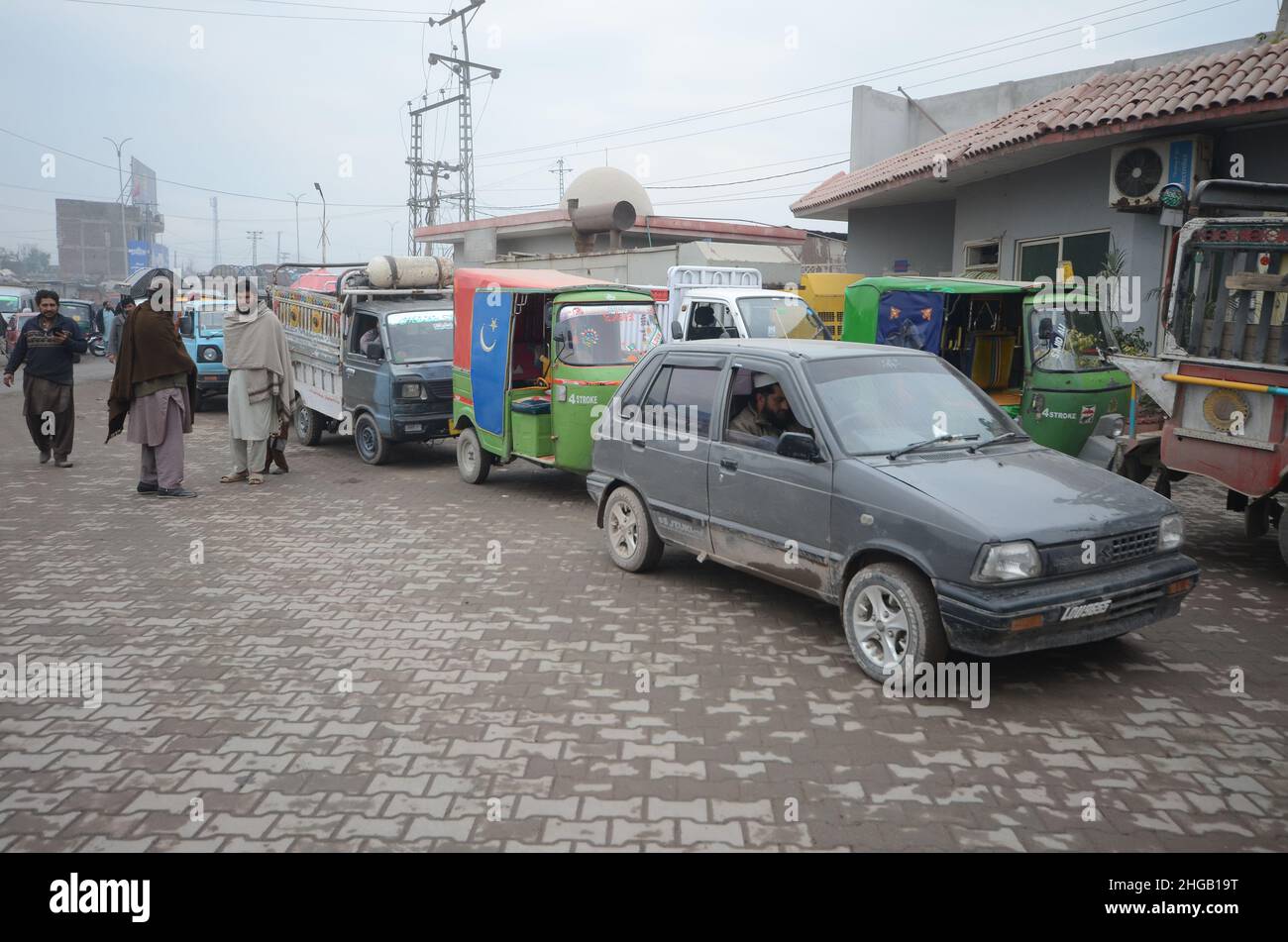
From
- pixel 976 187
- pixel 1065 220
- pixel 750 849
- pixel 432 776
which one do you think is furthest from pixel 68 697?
pixel 976 187

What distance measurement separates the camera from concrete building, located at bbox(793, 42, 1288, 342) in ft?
35.5

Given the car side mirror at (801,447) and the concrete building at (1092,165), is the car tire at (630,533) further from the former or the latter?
A: the concrete building at (1092,165)

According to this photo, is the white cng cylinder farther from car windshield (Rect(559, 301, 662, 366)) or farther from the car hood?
the car hood

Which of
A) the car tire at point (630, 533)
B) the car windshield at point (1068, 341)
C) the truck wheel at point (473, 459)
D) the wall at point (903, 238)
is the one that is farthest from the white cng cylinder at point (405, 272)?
the wall at point (903, 238)

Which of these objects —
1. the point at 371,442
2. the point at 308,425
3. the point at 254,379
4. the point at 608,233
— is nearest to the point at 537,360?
the point at 371,442

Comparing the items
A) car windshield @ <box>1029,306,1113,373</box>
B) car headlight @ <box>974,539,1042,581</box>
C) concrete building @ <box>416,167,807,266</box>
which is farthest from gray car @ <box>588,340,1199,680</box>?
A: concrete building @ <box>416,167,807,266</box>

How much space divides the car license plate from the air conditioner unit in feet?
27.4

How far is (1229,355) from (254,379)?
936 centimetres

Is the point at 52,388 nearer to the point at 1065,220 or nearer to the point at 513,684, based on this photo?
the point at 513,684

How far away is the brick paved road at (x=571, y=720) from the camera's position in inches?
144

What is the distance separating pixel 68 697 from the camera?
488cm

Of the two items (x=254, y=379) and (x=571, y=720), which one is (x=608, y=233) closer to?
(x=254, y=379)
